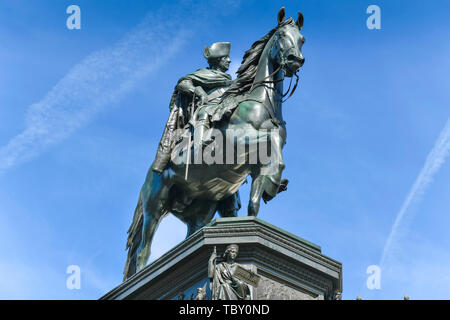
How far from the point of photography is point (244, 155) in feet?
63.5

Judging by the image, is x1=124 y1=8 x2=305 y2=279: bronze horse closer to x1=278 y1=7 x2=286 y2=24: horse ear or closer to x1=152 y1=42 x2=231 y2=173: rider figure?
x1=278 y1=7 x2=286 y2=24: horse ear

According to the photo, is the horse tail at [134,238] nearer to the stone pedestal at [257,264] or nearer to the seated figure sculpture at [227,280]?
the stone pedestal at [257,264]

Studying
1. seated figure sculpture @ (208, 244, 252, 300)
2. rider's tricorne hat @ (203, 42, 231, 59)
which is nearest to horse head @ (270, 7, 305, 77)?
rider's tricorne hat @ (203, 42, 231, 59)

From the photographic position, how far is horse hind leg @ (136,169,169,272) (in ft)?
70.6

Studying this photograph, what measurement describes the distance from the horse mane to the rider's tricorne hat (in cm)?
200

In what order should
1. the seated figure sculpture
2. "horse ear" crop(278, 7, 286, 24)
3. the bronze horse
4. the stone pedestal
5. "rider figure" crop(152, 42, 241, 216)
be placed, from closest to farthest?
1. the seated figure sculpture
2. the stone pedestal
3. the bronze horse
4. "horse ear" crop(278, 7, 286, 24)
5. "rider figure" crop(152, 42, 241, 216)

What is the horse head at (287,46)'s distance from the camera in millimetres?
19625

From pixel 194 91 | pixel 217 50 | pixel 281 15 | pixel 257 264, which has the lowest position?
pixel 257 264

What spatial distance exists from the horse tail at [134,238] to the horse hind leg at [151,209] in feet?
1.49

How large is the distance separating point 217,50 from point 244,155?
4.57 m

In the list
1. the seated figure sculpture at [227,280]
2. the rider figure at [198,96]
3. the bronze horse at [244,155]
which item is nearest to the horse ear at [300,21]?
the bronze horse at [244,155]

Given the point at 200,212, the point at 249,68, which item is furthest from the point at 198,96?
the point at 200,212

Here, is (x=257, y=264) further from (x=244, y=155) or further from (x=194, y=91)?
(x=194, y=91)
